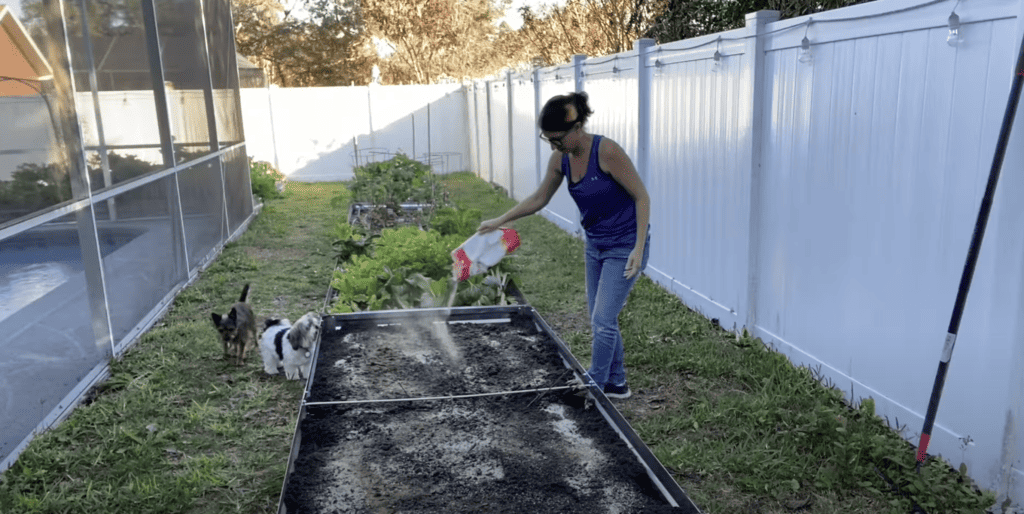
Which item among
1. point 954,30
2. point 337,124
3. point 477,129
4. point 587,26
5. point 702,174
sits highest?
point 587,26

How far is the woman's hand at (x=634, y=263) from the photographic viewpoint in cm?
382

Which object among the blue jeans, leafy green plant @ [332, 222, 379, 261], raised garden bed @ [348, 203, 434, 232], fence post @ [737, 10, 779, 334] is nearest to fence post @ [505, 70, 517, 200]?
raised garden bed @ [348, 203, 434, 232]

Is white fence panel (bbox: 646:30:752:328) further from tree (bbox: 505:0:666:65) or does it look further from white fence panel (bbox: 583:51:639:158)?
tree (bbox: 505:0:666:65)

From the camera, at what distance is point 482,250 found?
15.3ft

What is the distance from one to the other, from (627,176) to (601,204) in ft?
0.70

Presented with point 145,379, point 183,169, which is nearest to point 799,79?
point 145,379

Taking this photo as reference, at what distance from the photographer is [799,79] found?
4379mm

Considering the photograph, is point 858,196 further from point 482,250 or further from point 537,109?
point 537,109

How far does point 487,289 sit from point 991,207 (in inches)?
144

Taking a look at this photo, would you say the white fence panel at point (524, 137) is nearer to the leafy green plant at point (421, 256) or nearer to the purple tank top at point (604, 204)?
the leafy green plant at point (421, 256)

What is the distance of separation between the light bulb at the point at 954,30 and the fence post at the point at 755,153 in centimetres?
174

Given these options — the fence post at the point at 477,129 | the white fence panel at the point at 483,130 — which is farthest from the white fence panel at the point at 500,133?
the fence post at the point at 477,129

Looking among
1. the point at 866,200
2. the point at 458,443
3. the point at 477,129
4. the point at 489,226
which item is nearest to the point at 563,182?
the point at 489,226

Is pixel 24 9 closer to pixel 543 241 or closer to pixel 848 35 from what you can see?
pixel 848 35
